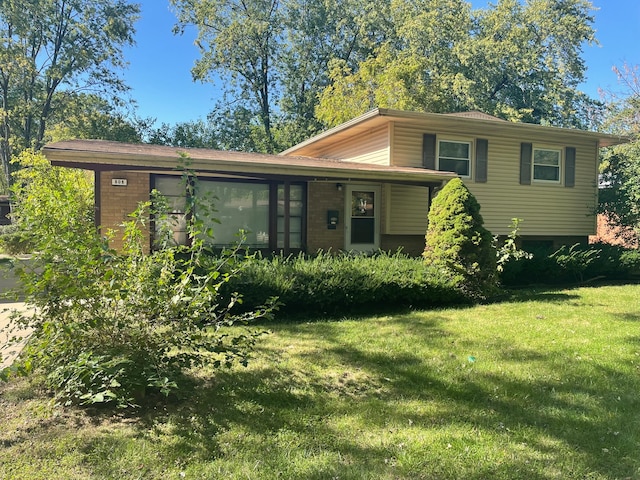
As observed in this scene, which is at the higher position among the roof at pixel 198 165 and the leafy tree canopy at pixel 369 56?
the leafy tree canopy at pixel 369 56

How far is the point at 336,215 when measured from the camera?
11.4 metres

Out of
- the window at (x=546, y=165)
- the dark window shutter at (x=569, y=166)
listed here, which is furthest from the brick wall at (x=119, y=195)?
the dark window shutter at (x=569, y=166)

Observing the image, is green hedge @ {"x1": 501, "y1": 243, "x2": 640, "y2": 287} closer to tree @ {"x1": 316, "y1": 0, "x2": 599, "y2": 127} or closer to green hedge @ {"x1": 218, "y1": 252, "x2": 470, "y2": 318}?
green hedge @ {"x1": 218, "y1": 252, "x2": 470, "y2": 318}

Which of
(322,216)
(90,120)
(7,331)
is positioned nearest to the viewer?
(7,331)

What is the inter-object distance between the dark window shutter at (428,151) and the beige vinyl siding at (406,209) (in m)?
0.66

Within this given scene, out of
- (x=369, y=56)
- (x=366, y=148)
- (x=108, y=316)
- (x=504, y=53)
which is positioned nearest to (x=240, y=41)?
(x=369, y=56)

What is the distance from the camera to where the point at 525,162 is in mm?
12758

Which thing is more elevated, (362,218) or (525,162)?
(525,162)

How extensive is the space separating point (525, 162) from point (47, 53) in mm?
28590

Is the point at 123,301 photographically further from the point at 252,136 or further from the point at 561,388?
the point at 252,136

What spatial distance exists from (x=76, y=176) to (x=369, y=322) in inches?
483

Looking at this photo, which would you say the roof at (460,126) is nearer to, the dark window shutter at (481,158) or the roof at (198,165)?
the dark window shutter at (481,158)

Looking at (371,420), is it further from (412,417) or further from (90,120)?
(90,120)

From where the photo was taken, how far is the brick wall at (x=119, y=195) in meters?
9.20
